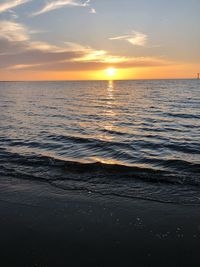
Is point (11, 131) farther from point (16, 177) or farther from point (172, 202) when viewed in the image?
point (172, 202)

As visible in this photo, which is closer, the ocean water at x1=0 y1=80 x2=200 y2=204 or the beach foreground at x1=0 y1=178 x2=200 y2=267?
the beach foreground at x1=0 y1=178 x2=200 y2=267

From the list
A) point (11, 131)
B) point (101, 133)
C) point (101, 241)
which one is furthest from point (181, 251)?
point (11, 131)

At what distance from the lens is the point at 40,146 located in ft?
59.1

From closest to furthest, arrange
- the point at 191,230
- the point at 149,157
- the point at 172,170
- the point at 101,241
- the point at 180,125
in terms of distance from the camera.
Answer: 1. the point at 101,241
2. the point at 191,230
3. the point at 172,170
4. the point at 149,157
5. the point at 180,125

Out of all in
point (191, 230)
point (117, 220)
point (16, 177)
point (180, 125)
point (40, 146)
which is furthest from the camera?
point (180, 125)

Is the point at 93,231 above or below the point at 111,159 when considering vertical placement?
below

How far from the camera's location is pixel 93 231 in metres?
7.70

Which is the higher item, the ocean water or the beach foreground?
the ocean water

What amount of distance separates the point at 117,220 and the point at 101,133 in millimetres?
14449

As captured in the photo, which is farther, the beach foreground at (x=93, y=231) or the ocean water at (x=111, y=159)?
the ocean water at (x=111, y=159)

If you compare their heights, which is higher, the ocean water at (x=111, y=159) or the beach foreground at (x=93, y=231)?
the ocean water at (x=111, y=159)

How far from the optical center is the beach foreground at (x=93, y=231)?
6.55 metres

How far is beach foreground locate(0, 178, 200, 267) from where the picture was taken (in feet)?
21.5

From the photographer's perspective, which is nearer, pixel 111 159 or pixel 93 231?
pixel 93 231
